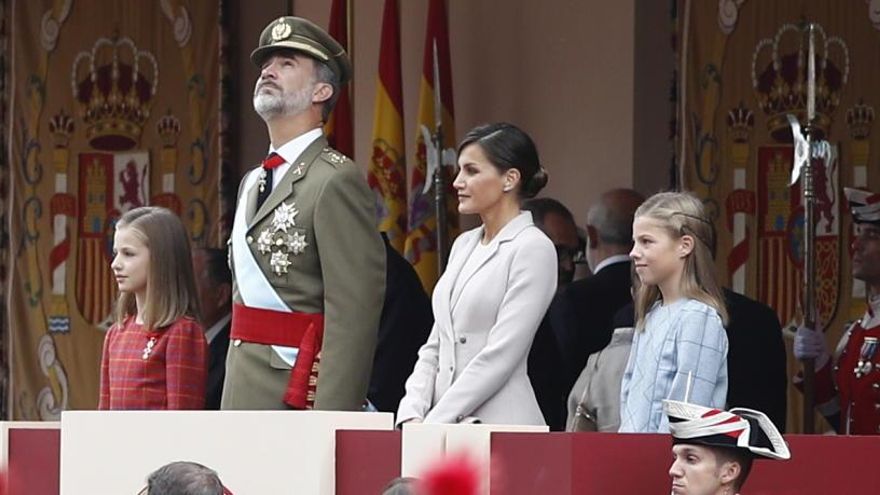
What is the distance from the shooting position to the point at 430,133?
11.6 m

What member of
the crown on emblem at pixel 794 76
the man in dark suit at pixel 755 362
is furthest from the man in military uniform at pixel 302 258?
the crown on emblem at pixel 794 76

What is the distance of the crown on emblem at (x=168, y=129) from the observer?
12.9 m

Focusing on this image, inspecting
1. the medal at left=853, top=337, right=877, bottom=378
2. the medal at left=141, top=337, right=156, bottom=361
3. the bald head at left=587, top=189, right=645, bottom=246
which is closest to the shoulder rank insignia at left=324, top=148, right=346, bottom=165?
the medal at left=141, top=337, right=156, bottom=361

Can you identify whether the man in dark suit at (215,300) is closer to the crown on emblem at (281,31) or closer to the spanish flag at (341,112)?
the spanish flag at (341,112)

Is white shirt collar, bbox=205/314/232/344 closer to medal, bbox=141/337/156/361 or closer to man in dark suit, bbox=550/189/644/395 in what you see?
man in dark suit, bbox=550/189/644/395

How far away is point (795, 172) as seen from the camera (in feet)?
31.0

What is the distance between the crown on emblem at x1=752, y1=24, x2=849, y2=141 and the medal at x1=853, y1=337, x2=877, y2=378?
143 centimetres

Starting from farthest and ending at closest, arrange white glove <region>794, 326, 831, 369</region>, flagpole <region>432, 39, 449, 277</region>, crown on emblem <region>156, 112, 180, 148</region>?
crown on emblem <region>156, 112, 180, 148</region>, flagpole <region>432, 39, 449, 277</region>, white glove <region>794, 326, 831, 369</region>

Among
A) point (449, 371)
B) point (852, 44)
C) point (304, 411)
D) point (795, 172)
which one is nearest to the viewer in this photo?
point (304, 411)

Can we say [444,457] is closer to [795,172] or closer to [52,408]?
[795,172]

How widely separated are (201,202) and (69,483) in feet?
19.3

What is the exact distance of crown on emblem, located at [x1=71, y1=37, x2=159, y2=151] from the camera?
13008mm

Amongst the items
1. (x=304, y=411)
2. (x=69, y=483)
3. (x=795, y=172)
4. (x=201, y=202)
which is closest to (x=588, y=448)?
(x=304, y=411)

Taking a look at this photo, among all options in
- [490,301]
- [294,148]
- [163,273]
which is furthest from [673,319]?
[163,273]
